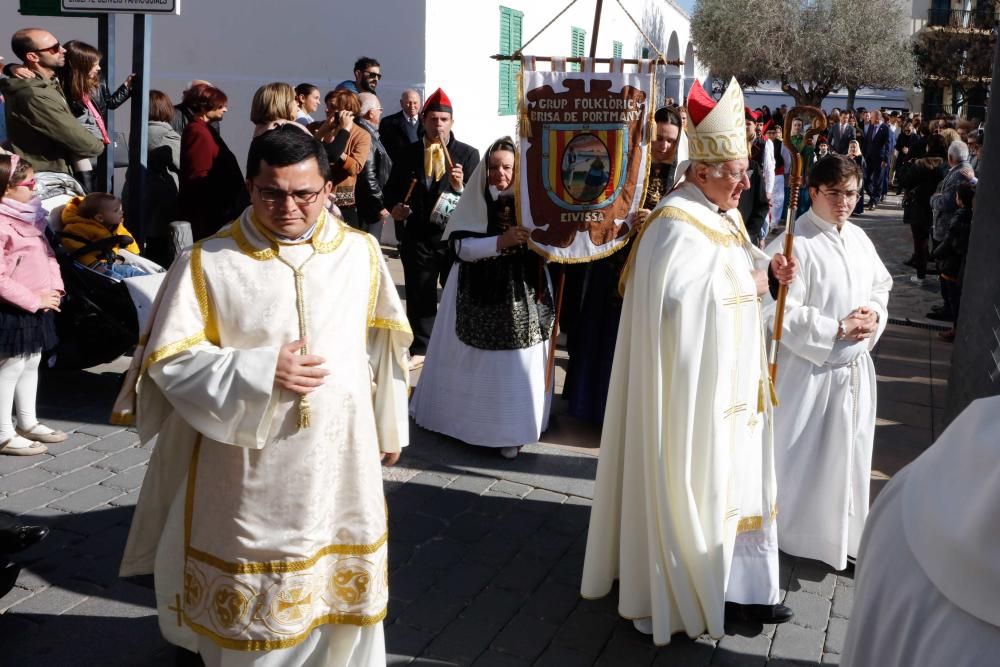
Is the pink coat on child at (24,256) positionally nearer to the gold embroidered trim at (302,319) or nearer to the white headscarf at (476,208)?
the white headscarf at (476,208)

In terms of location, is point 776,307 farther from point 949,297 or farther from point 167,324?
point 949,297

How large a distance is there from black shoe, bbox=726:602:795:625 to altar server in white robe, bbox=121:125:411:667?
1.57 meters

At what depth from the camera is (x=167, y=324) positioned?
3.03 m

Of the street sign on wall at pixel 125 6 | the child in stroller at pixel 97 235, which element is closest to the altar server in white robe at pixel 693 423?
the child in stroller at pixel 97 235

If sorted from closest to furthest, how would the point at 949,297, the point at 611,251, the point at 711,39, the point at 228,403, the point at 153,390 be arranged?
the point at 228,403
the point at 153,390
the point at 611,251
the point at 949,297
the point at 711,39

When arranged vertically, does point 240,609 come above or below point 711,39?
below

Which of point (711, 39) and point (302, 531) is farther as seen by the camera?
point (711, 39)

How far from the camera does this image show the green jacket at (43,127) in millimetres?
7031

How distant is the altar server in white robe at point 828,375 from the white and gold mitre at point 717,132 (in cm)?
79

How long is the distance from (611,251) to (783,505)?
5.45ft

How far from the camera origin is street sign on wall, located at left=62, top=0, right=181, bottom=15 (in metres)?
7.02

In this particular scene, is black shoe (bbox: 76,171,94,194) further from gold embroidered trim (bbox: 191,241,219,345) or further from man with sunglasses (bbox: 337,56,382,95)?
gold embroidered trim (bbox: 191,241,219,345)

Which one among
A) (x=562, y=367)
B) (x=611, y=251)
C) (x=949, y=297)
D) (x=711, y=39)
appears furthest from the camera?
(x=711, y=39)

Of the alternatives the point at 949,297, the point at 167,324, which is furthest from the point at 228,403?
the point at 949,297
